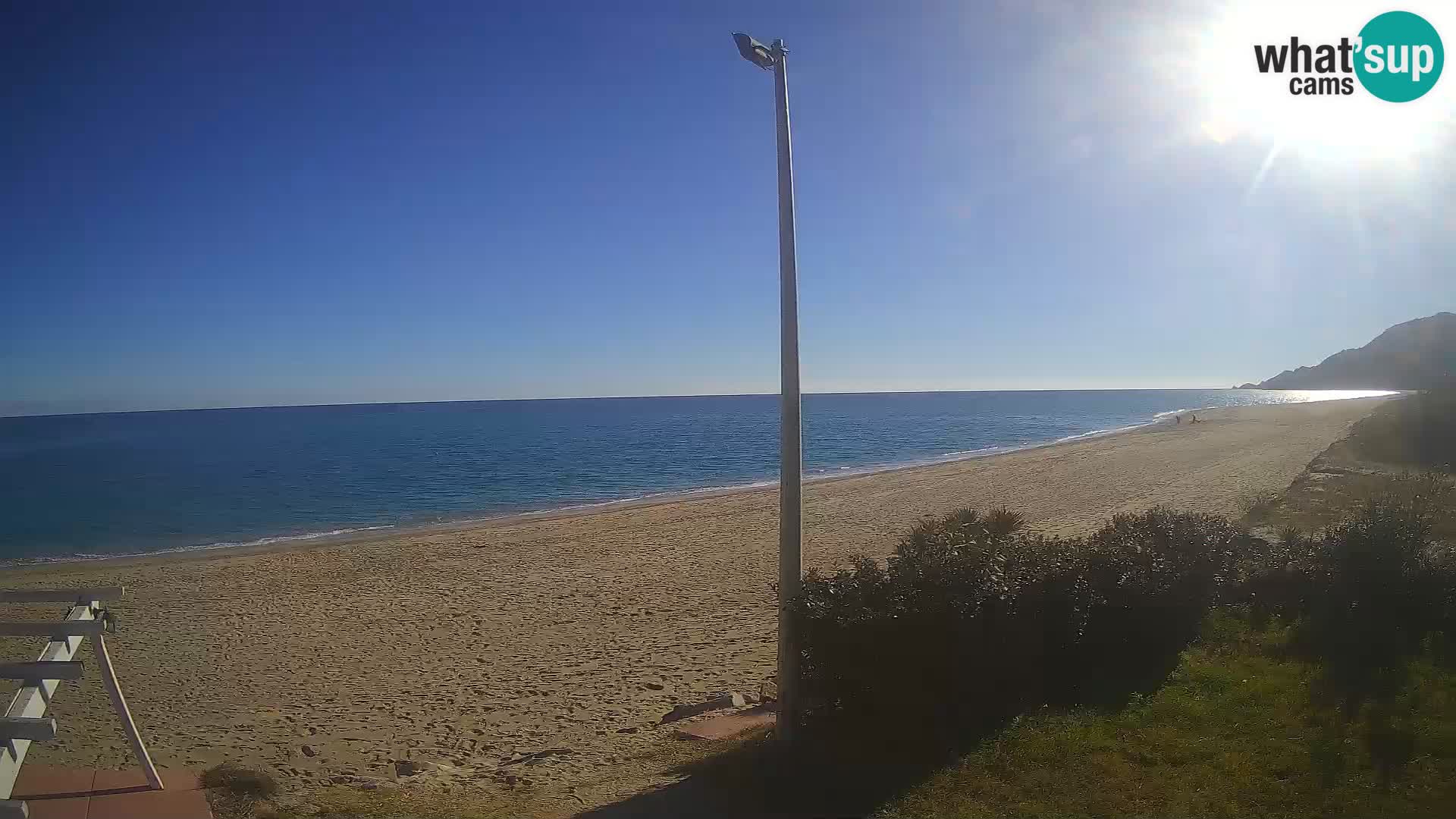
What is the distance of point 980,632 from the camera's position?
5.44 m

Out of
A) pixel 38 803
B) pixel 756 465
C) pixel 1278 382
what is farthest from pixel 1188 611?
pixel 1278 382

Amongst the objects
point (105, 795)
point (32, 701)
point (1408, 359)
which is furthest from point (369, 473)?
point (1408, 359)

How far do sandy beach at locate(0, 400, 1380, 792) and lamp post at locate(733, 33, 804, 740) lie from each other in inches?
77.4

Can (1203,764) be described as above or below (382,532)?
above

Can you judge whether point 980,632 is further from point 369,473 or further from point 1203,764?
point 369,473

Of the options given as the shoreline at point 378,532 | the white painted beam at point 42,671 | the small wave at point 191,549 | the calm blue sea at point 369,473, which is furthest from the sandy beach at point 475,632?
the calm blue sea at point 369,473

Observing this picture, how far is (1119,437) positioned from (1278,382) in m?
A: 176

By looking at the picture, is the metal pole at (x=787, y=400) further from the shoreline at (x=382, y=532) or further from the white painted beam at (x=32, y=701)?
the shoreline at (x=382, y=532)

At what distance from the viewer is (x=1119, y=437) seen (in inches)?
2035

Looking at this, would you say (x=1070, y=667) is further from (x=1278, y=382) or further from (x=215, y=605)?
(x=1278, y=382)

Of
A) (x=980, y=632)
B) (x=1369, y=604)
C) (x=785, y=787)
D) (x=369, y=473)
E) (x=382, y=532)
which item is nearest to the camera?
(x=785, y=787)

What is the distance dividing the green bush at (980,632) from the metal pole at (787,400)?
14cm

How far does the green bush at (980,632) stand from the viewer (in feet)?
17.4

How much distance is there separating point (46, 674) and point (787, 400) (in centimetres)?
441
